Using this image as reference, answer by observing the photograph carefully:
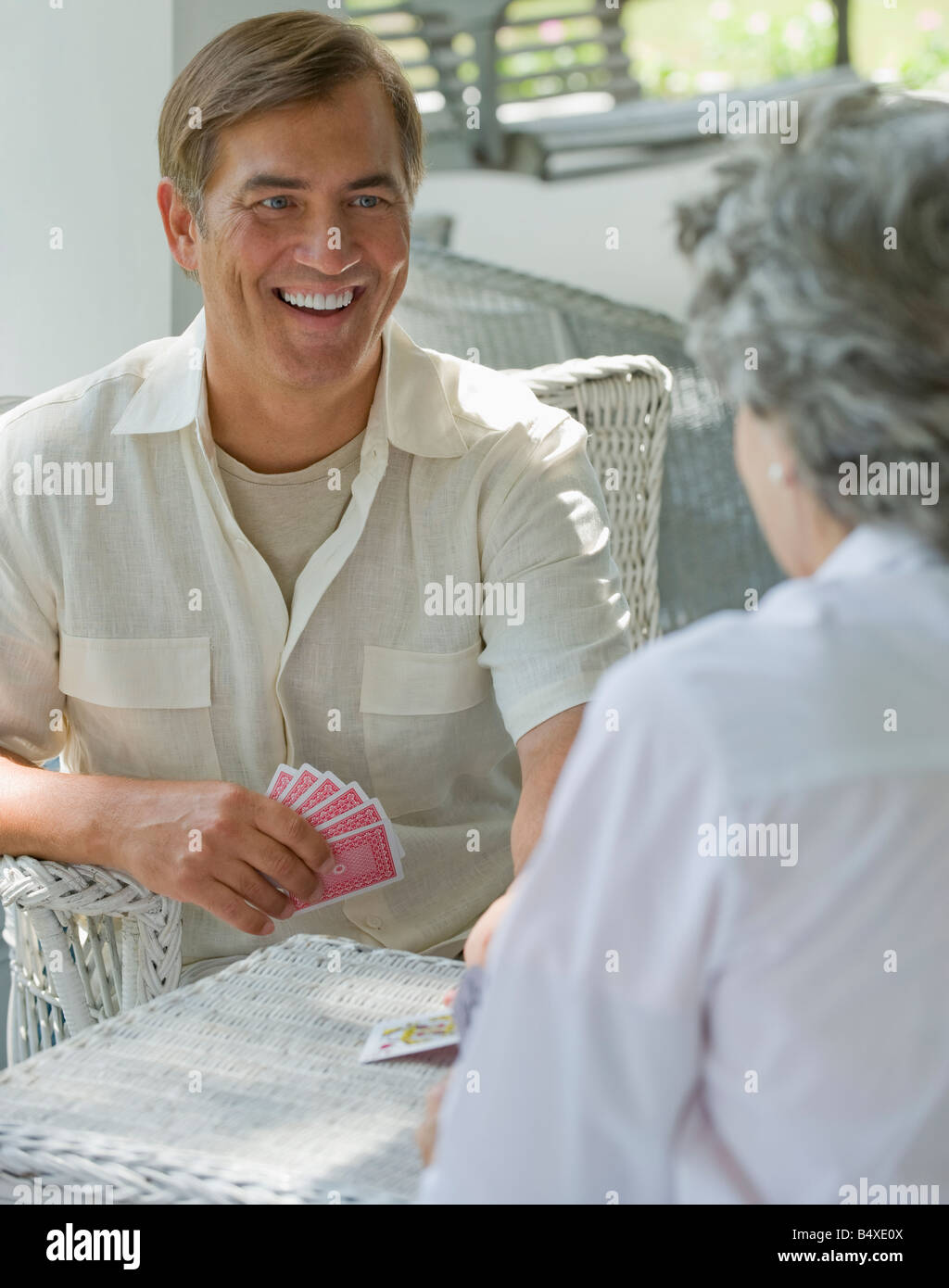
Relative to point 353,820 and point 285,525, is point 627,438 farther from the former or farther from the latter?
point 353,820

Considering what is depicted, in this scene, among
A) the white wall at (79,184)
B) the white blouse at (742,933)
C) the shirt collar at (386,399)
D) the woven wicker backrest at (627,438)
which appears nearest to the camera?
the white blouse at (742,933)

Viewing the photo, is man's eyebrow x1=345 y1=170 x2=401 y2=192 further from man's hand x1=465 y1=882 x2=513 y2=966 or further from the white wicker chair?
man's hand x1=465 y1=882 x2=513 y2=966

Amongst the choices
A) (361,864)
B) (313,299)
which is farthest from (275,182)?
(361,864)

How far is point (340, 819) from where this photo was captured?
1.55m

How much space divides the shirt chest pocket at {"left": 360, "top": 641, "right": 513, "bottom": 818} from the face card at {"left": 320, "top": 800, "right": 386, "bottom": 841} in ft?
0.59

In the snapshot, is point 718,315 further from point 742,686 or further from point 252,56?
point 252,56

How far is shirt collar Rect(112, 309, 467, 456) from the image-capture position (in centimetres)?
170

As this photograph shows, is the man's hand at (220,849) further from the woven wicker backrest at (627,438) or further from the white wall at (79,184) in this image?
the white wall at (79,184)

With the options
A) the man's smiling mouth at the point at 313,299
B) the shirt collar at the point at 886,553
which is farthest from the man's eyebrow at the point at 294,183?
the shirt collar at the point at 886,553

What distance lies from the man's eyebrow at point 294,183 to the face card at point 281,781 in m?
0.67

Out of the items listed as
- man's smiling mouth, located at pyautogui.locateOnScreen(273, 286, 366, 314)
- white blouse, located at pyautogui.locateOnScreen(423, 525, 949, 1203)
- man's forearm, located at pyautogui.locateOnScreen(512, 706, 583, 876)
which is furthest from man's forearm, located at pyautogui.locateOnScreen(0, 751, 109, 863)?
white blouse, located at pyautogui.locateOnScreen(423, 525, 949, 1203)

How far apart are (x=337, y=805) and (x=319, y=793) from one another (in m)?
0.03

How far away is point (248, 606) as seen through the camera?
168 cm

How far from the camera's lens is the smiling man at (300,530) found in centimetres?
162
